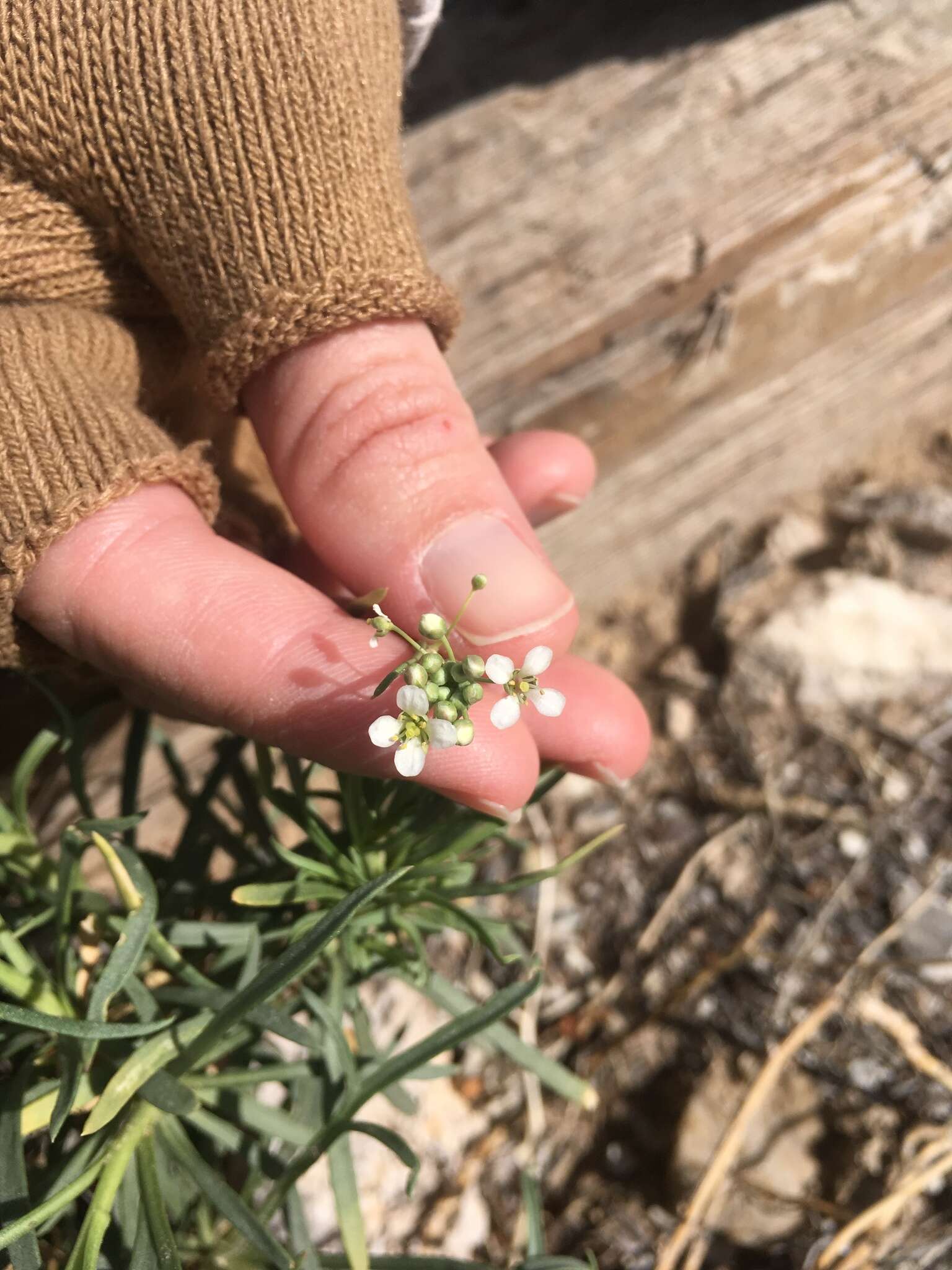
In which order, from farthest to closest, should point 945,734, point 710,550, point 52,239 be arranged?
point 710,550, point 945,734, point 52,239

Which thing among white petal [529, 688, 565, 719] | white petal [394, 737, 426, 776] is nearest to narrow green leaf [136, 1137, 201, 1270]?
white petal [394, 737, 426, 776]

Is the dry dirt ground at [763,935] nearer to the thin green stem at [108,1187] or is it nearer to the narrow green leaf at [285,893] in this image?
the narrow green leaf at [285,893]

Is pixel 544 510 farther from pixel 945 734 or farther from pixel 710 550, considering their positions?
pixel 945 734

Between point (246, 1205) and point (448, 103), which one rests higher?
point (448, 103)

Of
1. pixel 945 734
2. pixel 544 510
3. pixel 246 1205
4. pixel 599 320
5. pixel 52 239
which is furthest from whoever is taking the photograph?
pixel 945 734

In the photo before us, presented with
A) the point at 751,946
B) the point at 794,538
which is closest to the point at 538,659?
the point at 751,946

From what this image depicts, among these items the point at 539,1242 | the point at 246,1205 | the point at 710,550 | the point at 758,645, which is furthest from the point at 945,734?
the point at 246,1205

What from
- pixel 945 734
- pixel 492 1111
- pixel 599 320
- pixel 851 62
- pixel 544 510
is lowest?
pixel 492 1111
